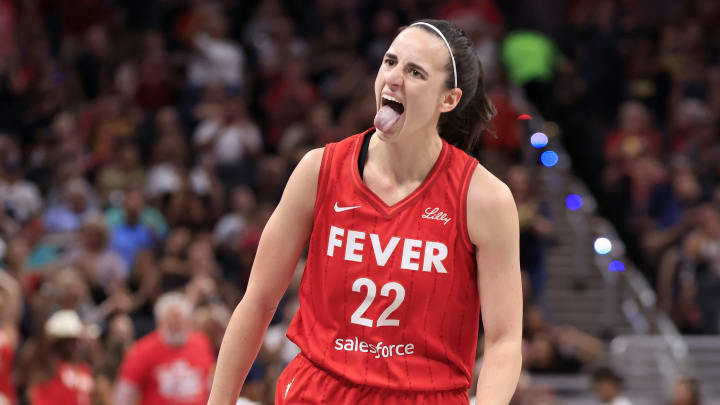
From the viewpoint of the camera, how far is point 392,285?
10.1ft

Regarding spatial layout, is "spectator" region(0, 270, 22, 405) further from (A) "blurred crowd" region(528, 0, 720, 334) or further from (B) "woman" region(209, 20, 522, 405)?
(A) "blurred crowd" region(528, 0, 720, 334)

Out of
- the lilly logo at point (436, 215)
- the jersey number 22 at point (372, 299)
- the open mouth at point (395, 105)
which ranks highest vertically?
the open mouth at point (395, 105)

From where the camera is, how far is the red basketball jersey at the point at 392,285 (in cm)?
308

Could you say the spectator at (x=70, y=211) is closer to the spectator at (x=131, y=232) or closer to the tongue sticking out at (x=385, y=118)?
the spectator at (x=131, y=232)

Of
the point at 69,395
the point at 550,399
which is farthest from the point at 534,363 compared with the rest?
the point at 69,395

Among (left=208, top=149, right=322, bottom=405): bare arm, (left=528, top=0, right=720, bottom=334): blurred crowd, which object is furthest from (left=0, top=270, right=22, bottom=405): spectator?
(left=528, top=0, right=720, bottom=334): blurred crowd

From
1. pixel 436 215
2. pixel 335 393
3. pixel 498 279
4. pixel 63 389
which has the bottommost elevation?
pixel 63 389

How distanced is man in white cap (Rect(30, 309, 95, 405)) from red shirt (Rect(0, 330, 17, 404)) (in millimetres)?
243

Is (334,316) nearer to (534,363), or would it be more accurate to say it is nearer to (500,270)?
(500,270)

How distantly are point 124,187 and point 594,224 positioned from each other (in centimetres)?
495

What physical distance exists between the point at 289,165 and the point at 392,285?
809 cm

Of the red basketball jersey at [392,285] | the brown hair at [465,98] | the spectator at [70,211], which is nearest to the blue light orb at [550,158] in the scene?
the brown hair at [465,98]

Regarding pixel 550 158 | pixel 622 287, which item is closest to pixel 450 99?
pixel 550 158

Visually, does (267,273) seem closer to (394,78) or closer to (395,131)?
(395,131)
